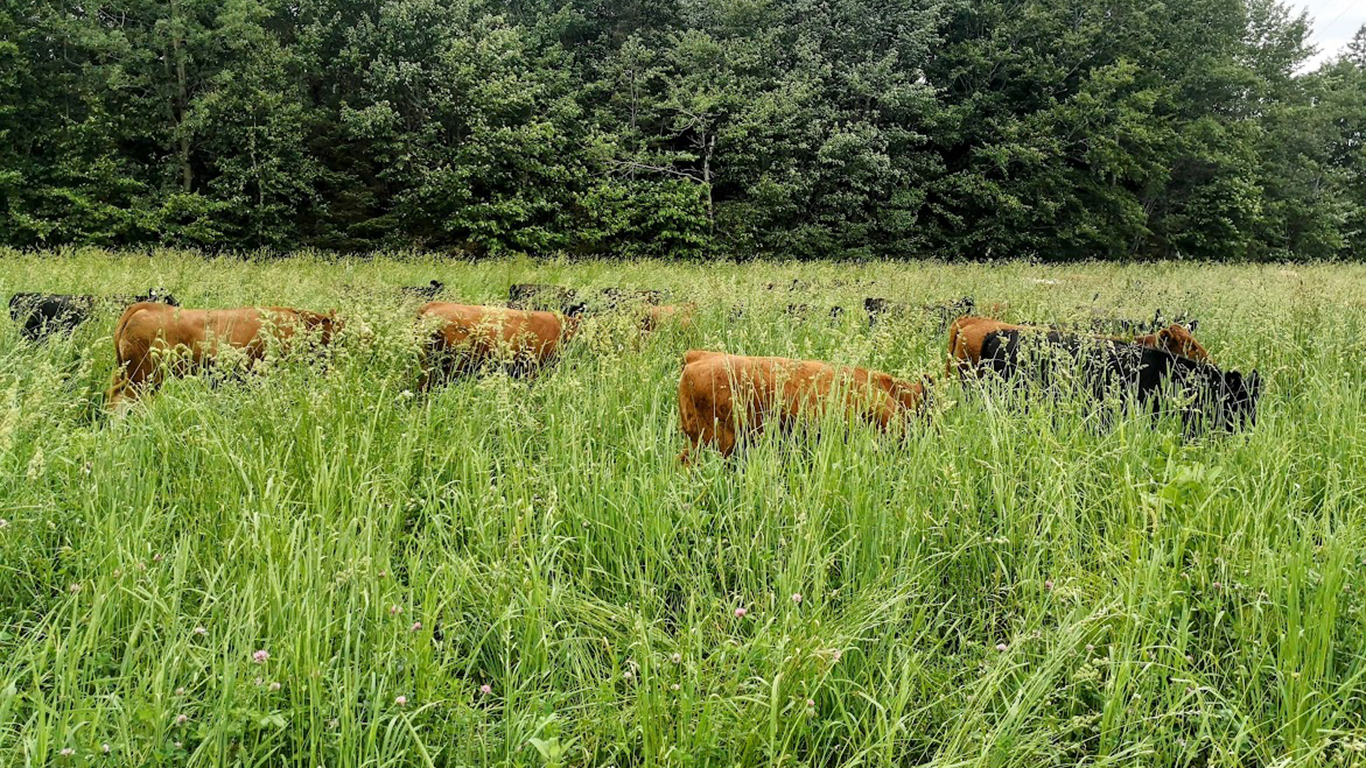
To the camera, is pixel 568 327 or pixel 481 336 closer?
pixel 481 336

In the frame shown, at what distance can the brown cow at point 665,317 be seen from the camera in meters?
4.78

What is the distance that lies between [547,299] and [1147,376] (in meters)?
4.42

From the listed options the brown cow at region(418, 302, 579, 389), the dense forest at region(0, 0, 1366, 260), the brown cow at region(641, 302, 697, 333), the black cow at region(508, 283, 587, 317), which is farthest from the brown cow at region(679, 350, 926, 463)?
the dense forest at region(0, 0, 1366, 260)

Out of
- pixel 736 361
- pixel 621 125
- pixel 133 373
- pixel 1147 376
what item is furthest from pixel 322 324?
pixel 621 125

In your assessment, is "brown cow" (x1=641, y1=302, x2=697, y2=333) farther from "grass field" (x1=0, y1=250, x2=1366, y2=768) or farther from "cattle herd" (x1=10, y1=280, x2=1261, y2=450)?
"grass field" (x1=0, y1=250, x2=1366, y2=768)

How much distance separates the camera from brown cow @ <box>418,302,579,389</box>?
3.68m

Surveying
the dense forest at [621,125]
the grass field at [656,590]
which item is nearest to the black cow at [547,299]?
the grass field at [656,590]

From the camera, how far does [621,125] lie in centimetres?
2217

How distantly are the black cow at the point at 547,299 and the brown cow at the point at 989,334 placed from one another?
2367mm

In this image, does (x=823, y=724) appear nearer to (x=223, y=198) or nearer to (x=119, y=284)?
(x=119, y=284)

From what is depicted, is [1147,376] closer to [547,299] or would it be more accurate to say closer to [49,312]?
[547,299]

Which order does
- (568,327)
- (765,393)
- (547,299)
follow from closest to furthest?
(765,393) → (568,327) → (547,299)

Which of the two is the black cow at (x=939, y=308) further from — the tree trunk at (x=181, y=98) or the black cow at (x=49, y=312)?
the tree trunk at (x=181, y=98)

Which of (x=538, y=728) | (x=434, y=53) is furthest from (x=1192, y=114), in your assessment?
(x=538, y=728)
